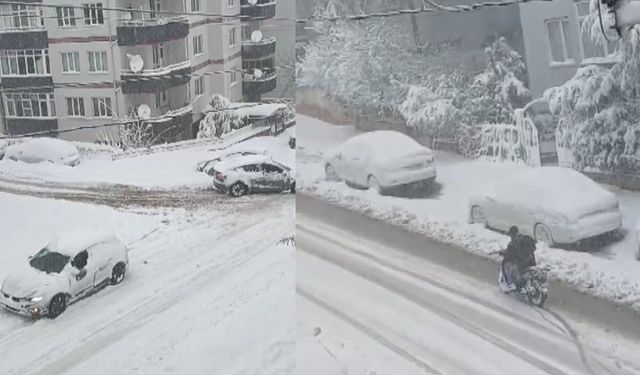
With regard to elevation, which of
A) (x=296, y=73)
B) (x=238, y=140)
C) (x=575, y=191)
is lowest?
(x=575, y=191)

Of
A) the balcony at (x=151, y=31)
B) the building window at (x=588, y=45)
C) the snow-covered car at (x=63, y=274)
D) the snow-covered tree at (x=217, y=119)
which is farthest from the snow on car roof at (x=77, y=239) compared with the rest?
the building window at (x=588, y=45)

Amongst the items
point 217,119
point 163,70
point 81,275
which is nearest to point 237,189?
point 217,119

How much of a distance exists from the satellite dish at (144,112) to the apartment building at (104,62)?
17 mm

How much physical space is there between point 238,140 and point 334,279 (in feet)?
2.05

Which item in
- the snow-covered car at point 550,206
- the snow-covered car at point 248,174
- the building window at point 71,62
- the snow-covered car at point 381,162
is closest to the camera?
the snow-covered car at point 550,206

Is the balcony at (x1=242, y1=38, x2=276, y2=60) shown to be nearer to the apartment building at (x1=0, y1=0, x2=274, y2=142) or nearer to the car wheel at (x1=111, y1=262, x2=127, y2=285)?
the apartment building at (x1=0, y1=0, x2=274, y2=142)

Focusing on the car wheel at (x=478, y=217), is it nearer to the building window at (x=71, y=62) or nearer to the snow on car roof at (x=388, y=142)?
the snow on car roof at (x=388, y=142)

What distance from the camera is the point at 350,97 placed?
285 centimetres

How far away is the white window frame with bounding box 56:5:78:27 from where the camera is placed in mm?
2602

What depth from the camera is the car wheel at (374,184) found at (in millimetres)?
2865

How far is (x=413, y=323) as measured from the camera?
8.97ft

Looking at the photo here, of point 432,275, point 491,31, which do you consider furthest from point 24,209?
point 491,31

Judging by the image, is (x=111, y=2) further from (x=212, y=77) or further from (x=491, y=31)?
(x=491, y=31)

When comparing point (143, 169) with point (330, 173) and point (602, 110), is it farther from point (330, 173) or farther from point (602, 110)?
point (602, 110)
